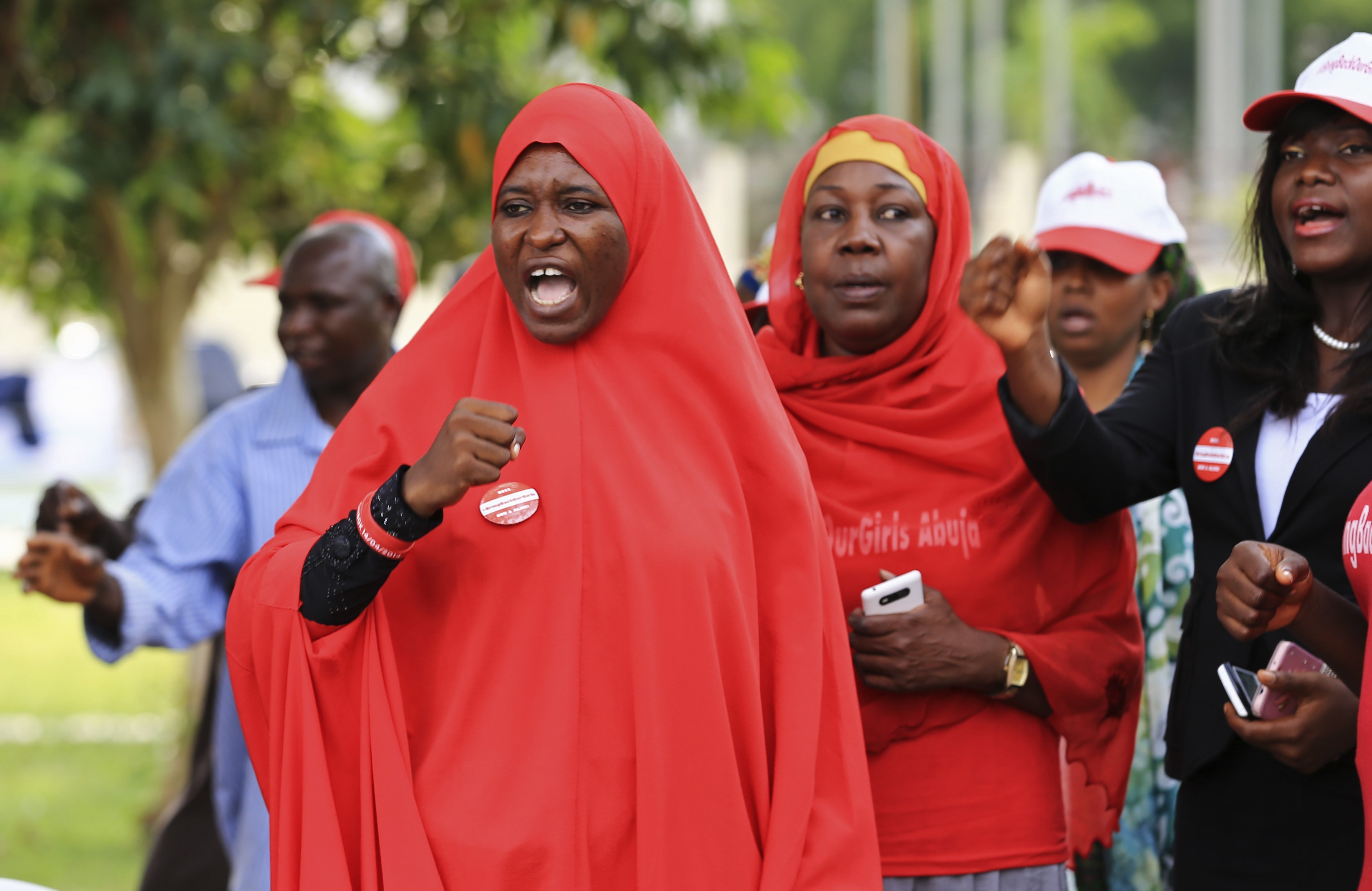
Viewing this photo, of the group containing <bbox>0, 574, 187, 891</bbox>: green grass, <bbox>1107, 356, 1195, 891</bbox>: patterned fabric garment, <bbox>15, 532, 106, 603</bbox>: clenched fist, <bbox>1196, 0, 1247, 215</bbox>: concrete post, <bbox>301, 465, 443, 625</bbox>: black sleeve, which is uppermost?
<bbox>1196, 0, 1247, 215</bbox>: concrete post

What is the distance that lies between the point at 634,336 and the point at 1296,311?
4.15ft

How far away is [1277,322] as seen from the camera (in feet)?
9.16

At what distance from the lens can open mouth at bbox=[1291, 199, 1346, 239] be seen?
2.68 metres

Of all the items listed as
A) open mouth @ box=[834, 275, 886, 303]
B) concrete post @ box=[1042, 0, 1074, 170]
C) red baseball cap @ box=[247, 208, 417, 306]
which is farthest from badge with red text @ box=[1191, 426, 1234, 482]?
concrete post @ box=[1042, 0, 1074, 170]

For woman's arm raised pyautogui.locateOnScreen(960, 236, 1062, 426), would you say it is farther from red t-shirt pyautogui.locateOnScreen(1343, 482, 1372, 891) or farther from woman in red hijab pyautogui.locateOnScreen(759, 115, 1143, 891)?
red t-shirt pyautogui.locateOnScreen(1343, 482, 1372, 891)

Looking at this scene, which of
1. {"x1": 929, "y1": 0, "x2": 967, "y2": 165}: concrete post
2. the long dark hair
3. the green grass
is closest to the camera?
the long dark hair

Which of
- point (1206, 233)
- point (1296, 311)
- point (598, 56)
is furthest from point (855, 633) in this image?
point (1206, 233)

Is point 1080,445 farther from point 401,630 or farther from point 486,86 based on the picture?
point 486,86

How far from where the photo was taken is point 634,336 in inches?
99.7

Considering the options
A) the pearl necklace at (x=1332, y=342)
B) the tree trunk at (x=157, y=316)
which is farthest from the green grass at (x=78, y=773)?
the pearl necklace at (x=1332, y=342)

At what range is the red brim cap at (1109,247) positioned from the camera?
3791 mm

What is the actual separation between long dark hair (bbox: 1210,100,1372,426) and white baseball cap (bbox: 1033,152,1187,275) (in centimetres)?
88

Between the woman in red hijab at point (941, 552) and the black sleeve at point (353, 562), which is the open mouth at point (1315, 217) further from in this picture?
the black sleeve at point (353, 562)

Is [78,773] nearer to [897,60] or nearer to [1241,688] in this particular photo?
[1241,688]
